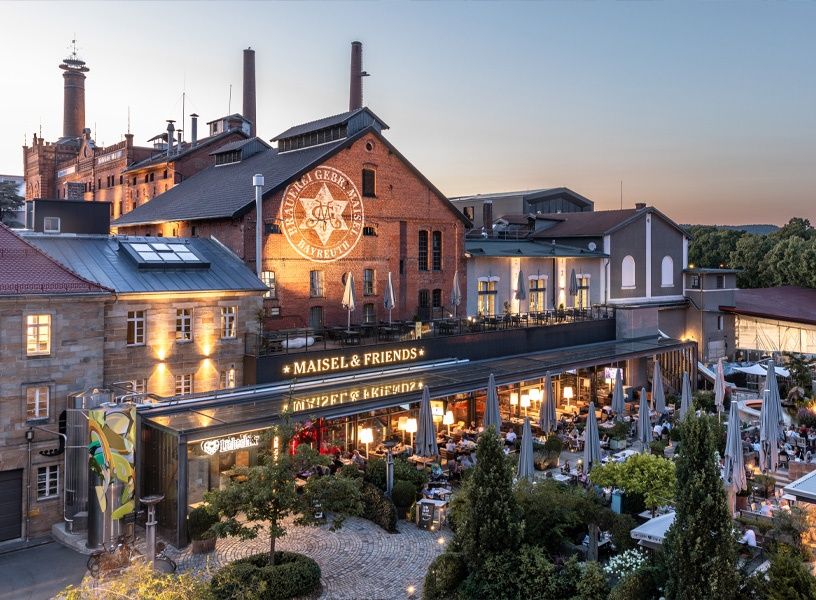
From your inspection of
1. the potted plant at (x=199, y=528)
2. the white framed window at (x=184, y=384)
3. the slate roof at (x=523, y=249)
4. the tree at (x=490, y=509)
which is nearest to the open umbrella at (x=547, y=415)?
the tree at (x=490, y=509)

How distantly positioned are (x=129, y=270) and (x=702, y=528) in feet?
68.9

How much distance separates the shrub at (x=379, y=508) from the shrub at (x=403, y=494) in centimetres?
43

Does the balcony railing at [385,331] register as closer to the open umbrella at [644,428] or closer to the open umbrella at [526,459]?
the open umbrella at [526,459]

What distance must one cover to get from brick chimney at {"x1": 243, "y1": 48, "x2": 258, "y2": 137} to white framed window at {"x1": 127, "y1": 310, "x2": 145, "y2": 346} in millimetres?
34770

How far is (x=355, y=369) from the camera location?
2980 centimetres

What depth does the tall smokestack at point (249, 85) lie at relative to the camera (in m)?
56.2

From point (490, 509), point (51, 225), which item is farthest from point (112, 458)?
point (51, 225)

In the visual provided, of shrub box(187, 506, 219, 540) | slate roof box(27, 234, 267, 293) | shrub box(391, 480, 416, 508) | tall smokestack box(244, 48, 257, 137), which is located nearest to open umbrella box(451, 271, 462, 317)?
slate roof box(27, 234, 267, 293)

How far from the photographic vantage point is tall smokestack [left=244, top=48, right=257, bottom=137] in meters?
56.2

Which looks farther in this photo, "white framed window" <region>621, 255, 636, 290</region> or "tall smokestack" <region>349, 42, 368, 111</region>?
"tall smokestack" <region>349, 42, 368, 111</region>

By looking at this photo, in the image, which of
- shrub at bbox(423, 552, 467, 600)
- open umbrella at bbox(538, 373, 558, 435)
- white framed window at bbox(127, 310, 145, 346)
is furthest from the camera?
open umbrella at bbox(538, 373, 558, 435)

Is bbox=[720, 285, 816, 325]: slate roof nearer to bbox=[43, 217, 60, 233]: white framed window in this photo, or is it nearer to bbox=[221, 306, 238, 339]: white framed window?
bbox=[221, 306, 238, 339]: white framed window

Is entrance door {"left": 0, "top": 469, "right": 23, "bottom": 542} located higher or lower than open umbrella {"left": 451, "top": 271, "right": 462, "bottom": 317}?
lower

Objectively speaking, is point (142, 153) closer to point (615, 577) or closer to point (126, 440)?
point (126, 440)
